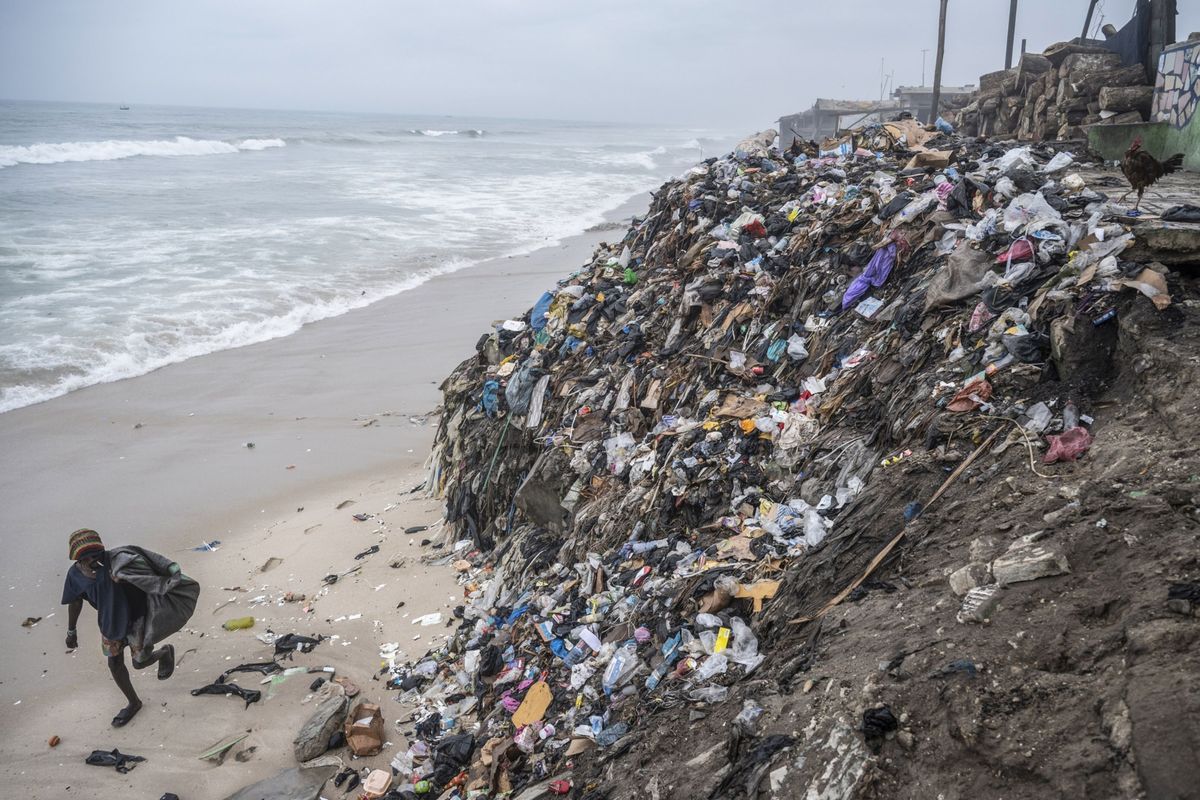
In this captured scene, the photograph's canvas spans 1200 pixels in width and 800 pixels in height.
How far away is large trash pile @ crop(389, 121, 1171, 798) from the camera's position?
12.1 feet

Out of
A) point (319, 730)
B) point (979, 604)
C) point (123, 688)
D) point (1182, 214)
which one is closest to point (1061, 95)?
point (1182, 214)

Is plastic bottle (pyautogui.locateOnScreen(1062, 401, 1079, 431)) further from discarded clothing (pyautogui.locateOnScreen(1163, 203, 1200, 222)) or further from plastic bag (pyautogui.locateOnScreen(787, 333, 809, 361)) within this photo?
plastic bag (pyautogui.locateOnScreen(787, 333, 809, 361))

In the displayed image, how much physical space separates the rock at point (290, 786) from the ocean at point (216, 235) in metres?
9.21

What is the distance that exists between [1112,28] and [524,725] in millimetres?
14207

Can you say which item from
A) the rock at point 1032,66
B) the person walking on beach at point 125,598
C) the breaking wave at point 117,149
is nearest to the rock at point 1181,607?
the person walking on beach at point 125,598

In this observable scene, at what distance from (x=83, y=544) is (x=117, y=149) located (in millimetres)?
48229

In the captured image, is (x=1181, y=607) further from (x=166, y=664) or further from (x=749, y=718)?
(x=166, y=664)

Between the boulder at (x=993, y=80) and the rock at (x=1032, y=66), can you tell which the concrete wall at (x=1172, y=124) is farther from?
the boulder at (x=993, y=80)

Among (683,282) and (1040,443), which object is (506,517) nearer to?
(683,282)

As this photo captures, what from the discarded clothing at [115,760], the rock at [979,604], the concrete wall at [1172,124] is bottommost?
the discarded clothing at [115,760]

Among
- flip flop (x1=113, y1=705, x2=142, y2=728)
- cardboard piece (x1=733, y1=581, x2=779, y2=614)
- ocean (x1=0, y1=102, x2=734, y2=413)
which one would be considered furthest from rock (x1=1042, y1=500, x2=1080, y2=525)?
ocean (x1=0, y1=102, x2=734, y2=413)

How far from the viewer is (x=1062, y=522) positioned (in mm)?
2865

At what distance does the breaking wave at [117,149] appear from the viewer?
3767 centimetres

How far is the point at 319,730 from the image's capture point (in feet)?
15.5
